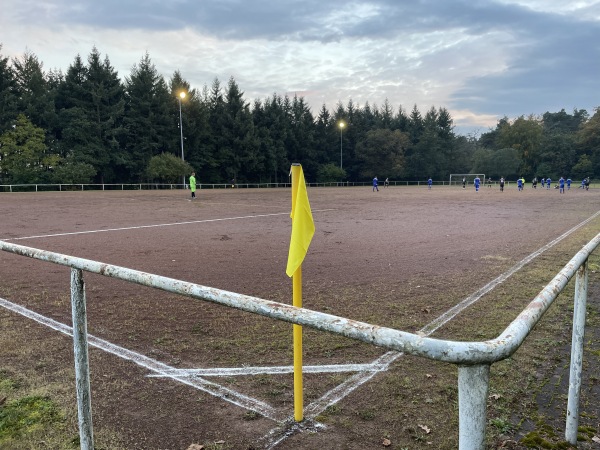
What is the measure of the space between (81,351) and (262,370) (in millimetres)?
1910

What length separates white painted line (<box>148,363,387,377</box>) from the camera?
12.7 feet

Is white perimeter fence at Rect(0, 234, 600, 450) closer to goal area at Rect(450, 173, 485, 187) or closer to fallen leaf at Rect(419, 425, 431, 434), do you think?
fallen leaf at Rect(419, 425, 431, 434)

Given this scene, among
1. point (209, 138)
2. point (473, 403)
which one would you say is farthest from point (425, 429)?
point (209, 138)

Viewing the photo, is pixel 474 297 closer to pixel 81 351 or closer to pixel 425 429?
pixel 425 429

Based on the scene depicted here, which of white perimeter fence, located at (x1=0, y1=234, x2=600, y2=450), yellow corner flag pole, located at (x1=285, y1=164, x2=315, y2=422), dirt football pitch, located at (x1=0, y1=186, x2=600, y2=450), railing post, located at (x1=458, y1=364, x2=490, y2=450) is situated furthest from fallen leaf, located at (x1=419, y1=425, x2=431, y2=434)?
railing post, located at (x1=458, y1=364, x2=490, y2=450)

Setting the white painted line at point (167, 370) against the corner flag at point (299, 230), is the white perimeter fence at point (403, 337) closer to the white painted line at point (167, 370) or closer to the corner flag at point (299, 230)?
the corner flag at point (299, 230)

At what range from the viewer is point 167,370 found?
3.94 m

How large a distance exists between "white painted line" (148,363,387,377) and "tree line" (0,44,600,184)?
46734 mm

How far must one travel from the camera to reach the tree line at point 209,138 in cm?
5069

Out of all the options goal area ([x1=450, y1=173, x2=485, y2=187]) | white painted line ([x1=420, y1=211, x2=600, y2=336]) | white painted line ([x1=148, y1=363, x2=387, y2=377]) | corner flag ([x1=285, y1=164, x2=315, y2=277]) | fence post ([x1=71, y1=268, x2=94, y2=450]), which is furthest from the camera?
goal area ([x1=450, y1=173, x2=485, y2=187])

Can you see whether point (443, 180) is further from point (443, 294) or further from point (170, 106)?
point (443, 294)

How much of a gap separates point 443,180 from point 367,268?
9379 cm

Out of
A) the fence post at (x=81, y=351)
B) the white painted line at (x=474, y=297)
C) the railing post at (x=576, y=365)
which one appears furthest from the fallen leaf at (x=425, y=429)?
the fence post at (x=81, y=351)

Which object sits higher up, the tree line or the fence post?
the tree line
